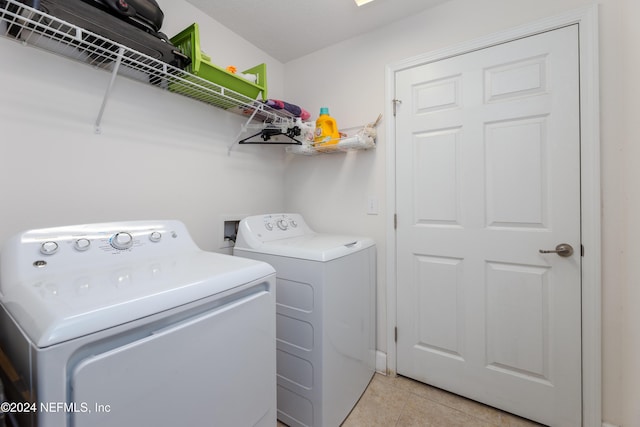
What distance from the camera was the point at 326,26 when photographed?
6.36 ft

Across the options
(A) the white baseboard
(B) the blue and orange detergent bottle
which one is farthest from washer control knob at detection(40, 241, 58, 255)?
(A) the white baseboard

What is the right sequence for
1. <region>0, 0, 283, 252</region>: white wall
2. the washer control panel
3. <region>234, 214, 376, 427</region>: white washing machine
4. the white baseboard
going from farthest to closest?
the white baseboard
the washer control panel
<region>234, 214, 376, 427</region>: white washing machine
<region>0, 0, 283, 252</region>: white wall

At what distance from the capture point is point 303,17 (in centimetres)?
184

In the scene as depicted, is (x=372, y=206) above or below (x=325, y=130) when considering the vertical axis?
below

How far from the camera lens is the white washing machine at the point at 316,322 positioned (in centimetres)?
137

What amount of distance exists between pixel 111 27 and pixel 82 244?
2.78ft

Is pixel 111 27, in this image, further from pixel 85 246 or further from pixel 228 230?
pixel 228 230

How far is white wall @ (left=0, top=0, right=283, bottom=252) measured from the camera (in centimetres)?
111

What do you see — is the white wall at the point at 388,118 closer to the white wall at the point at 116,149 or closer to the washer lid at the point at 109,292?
the white wall at the point at 116,149

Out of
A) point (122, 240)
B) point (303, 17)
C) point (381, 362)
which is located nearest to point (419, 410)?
point (381, 362)

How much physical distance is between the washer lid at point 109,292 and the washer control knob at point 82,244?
0.08 meters

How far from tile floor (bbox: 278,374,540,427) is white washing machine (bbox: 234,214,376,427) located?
10 centimetres

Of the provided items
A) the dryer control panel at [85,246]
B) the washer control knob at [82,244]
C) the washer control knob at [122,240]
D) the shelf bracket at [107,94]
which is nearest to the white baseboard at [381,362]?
the dryer control panel at [85,246]

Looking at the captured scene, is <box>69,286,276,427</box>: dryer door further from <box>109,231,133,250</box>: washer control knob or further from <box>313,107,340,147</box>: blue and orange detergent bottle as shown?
<box>313,107,340,147</box>: blue and orange detergent bottle
